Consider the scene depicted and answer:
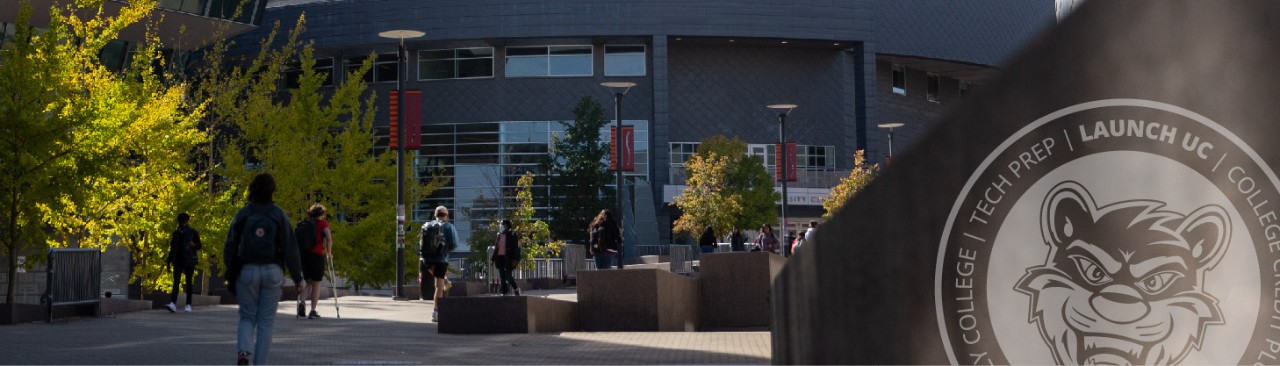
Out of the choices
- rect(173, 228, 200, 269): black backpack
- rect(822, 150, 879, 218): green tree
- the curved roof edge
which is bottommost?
rect(173, 228, 200, 269): black backpack

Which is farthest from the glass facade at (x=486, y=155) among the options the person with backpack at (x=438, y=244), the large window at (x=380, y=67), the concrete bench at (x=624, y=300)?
the concrete bench at (x=624, y=300)

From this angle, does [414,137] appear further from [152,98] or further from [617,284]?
[617,284]

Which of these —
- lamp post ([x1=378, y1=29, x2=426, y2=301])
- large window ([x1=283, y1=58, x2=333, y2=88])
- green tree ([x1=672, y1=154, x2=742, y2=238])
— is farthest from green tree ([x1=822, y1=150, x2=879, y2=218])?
lamp post ([x1=378, y1=29, x2=426, y2=301])

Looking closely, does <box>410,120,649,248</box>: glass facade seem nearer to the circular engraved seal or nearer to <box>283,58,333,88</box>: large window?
<box>283,58,333,88</box>: large window

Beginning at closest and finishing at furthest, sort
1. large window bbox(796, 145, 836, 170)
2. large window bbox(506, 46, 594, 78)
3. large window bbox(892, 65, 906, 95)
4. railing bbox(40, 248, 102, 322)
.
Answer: railing bbox(40, 248, 102, 322) < large window bbox(506, 46, 594, 78) < large window bbox(796, 145, 836, 170) < large window bbox(892, 65, 906, 95)

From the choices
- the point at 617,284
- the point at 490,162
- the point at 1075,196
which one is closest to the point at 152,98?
the point at 617,284

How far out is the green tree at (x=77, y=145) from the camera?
18.3 meters

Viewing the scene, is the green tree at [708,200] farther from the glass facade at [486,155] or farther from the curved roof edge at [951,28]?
the curved roof edge at [951,28]

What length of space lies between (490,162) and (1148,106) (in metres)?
63.8

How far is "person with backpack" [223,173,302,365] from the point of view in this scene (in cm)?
973

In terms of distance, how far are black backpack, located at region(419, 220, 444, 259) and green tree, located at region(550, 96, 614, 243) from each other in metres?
39.3

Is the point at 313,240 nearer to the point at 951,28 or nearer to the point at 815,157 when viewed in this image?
the point at 815,157

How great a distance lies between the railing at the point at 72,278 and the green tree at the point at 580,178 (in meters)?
40.3

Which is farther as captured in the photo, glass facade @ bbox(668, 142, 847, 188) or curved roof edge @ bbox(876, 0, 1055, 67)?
curved roof edge @ bbox(876, 0, 1055, 67)
